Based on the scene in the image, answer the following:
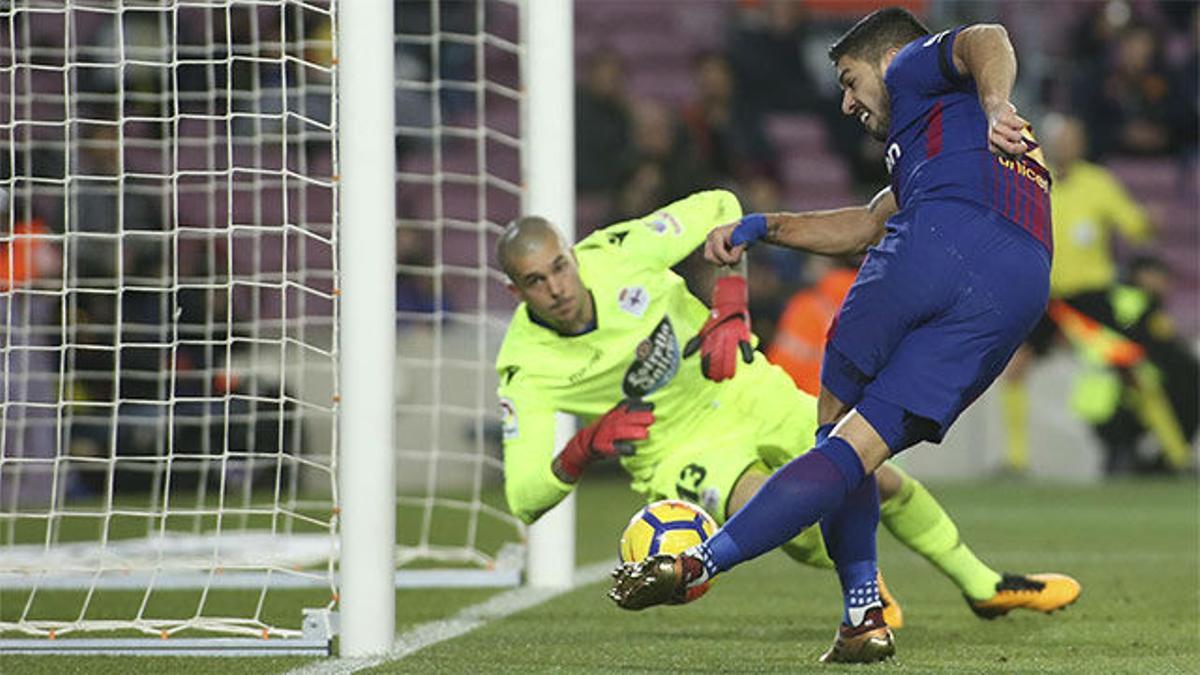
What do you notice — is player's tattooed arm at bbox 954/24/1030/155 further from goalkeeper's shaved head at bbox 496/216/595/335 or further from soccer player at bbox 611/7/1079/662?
goalkeeper's shaved head at bbox 496/216/595/335

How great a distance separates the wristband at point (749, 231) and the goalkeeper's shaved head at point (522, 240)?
80 centimetres

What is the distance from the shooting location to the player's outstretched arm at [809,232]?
5199mm

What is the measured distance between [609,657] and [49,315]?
625 cm

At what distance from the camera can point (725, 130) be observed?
14344 mm

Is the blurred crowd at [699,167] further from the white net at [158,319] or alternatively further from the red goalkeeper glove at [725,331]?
the red goalkeeper glove at [725,331]

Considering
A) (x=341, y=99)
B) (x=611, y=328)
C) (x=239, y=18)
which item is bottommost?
(x=611, y=328)

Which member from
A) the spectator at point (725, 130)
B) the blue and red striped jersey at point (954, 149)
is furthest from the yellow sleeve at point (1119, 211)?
the blue and red striped jersey at point (954, 149)

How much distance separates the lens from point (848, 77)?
5020 millimetres

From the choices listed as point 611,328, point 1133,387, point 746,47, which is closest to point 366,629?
point 611,328

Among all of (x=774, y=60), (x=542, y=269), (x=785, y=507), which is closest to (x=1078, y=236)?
(x=774, y=60)

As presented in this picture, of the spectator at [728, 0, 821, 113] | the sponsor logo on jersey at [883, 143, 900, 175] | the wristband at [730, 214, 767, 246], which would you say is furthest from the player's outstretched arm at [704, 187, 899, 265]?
the spectator at [728, 0, 821, 113]

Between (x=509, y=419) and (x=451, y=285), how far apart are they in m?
8.77

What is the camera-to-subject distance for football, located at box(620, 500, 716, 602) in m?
5.12

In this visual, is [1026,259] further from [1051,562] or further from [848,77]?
[1051,562]
